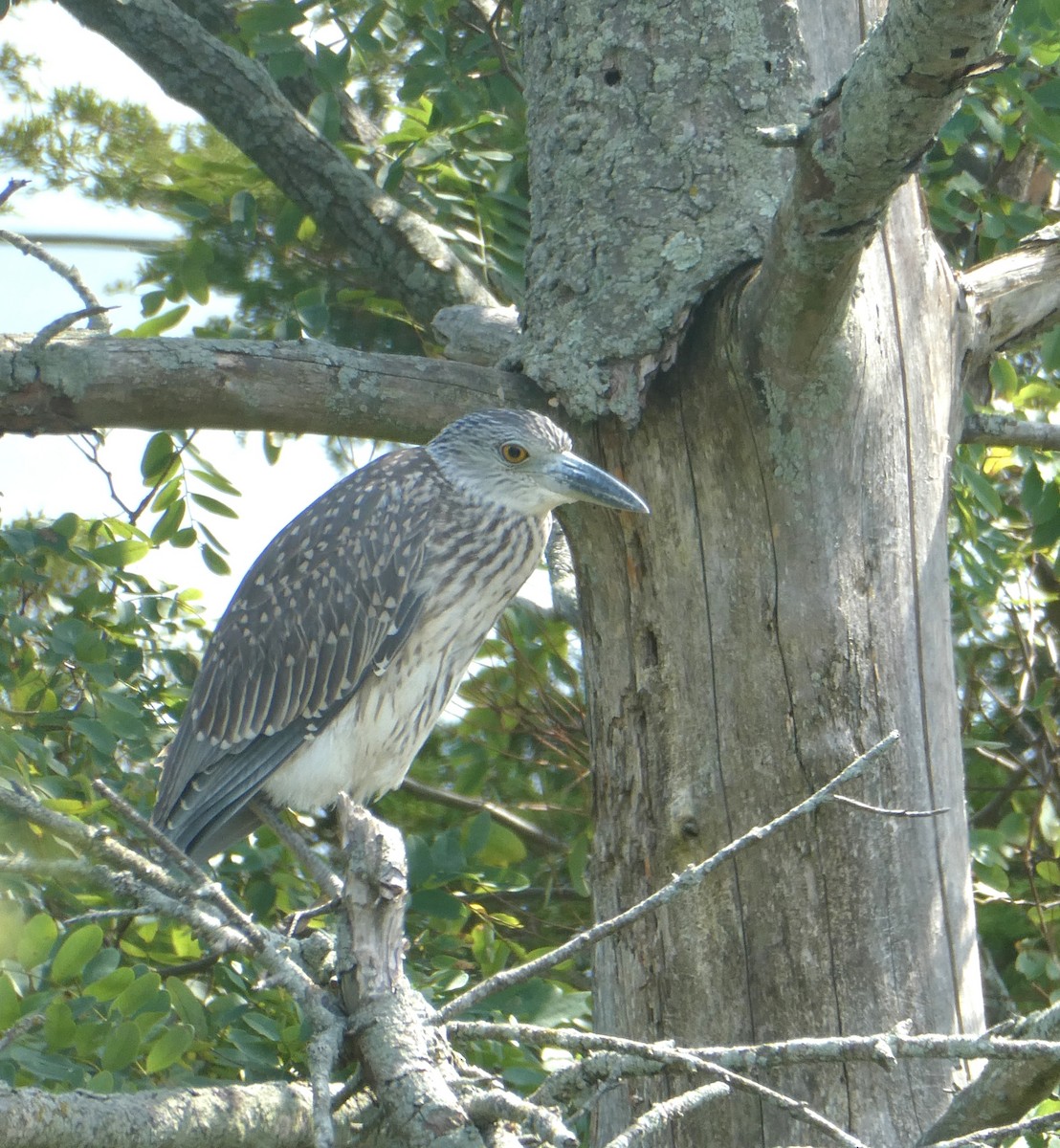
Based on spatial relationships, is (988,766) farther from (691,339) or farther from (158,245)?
(158,245)

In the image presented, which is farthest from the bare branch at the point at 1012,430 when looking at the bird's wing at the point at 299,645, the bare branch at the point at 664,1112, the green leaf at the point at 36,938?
the green leaf at the point at 36,938

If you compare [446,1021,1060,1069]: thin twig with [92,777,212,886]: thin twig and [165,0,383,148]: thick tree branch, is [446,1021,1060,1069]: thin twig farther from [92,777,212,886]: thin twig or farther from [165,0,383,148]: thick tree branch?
[165,0,383,148]: thick tree branch

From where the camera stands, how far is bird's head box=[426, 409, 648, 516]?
9.39 feet

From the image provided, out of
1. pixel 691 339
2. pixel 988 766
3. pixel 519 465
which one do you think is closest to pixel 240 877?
pixel 519 465

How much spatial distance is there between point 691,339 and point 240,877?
1882 millimetres

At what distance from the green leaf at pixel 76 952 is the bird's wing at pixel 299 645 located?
3.75 ft

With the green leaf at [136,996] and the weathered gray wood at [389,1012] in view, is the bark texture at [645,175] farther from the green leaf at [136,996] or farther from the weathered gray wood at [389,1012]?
the green leaf at [136,996]

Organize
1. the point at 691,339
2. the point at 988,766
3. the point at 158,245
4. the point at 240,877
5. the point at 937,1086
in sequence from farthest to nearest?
the point at 988,766 < the point at 158,245 < the point at 240,877 < the point at 691,339 < the point at 937,1086

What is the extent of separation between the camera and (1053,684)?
13.7 feet

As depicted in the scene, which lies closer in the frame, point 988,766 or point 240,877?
point 240,877

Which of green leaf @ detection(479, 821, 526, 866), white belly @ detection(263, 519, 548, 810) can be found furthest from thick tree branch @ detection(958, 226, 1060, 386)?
green leaf @ detection(479, 821, 526, 866)

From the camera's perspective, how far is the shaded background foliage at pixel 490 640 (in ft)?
10.5

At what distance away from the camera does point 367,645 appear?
3555 millimetres

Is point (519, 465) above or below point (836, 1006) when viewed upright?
above
